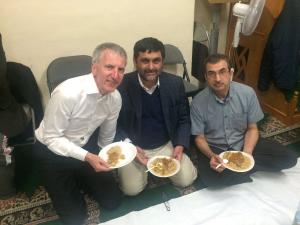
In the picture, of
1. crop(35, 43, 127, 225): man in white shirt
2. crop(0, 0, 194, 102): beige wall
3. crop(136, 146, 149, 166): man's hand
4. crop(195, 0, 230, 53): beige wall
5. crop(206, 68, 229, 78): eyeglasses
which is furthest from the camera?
crop(195, 0, 230, 53): beige wall

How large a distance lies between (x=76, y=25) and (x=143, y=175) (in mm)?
1378

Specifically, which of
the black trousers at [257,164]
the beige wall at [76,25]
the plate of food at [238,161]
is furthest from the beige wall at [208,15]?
the plate of food at [238,161]

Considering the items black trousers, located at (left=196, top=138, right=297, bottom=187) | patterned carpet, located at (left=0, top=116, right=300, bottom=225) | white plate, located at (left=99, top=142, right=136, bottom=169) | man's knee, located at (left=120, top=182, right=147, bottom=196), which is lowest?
patterned carpet, located at (left=0, top=116, right=300, bottom=225)

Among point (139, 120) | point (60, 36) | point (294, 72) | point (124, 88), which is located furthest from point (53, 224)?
point (294, 72)

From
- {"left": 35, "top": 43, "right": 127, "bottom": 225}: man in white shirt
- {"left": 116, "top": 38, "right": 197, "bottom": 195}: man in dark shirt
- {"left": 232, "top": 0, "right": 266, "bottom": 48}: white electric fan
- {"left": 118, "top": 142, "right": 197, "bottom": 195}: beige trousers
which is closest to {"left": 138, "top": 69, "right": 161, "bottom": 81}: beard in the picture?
{"left": 116, "top": 38, "right": 197, "bottom": 195}: man in dark shirt

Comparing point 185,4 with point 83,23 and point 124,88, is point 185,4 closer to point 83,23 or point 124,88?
point 83,23

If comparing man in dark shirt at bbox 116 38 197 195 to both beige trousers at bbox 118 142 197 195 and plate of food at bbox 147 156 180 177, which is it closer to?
beige trousers at bbox 118 142 197 195

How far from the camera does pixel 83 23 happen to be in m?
2.52

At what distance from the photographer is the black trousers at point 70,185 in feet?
6.09

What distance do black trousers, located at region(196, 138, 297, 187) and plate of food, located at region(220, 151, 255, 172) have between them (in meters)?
0.13

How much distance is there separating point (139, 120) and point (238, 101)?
72cm

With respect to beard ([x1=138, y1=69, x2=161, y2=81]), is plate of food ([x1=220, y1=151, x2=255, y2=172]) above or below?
below

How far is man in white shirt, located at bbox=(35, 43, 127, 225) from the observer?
1619mm

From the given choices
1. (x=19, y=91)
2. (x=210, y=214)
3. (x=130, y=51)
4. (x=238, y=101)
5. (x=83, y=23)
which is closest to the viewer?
(x=210, y=214)
